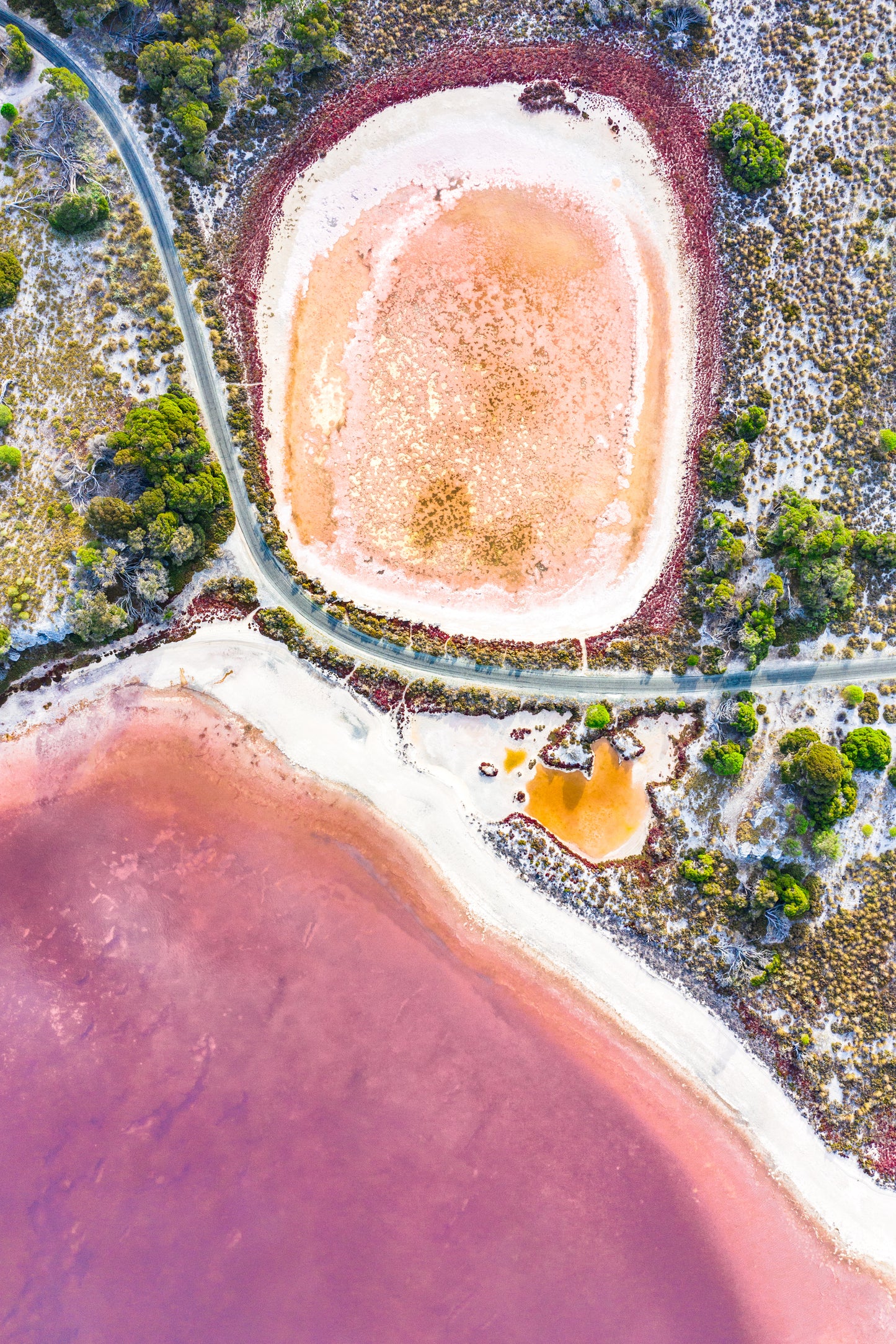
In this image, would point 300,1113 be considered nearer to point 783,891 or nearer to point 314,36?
point 783,891

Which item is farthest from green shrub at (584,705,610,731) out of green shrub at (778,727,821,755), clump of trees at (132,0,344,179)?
clump of trees at (132,0,344,179)

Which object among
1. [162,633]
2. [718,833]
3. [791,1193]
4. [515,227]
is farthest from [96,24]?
[791,1193]

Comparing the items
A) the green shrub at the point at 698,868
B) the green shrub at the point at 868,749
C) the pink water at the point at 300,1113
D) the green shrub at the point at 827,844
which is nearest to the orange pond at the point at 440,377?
the pink water at the point at 300,1113

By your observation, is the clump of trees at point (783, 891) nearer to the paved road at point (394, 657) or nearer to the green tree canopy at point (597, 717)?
the paved road at point (394, 657)

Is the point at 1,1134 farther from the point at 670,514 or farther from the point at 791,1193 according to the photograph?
the point at 670,514

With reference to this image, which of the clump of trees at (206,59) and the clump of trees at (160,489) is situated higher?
the clump of trees at (206,59)

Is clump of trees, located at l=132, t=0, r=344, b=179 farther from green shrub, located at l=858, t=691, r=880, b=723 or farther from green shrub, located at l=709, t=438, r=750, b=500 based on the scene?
green shrub, located at l=858, t=691, r=880, b=723

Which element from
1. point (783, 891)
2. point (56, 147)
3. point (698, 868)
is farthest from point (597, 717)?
point (56, 147)
